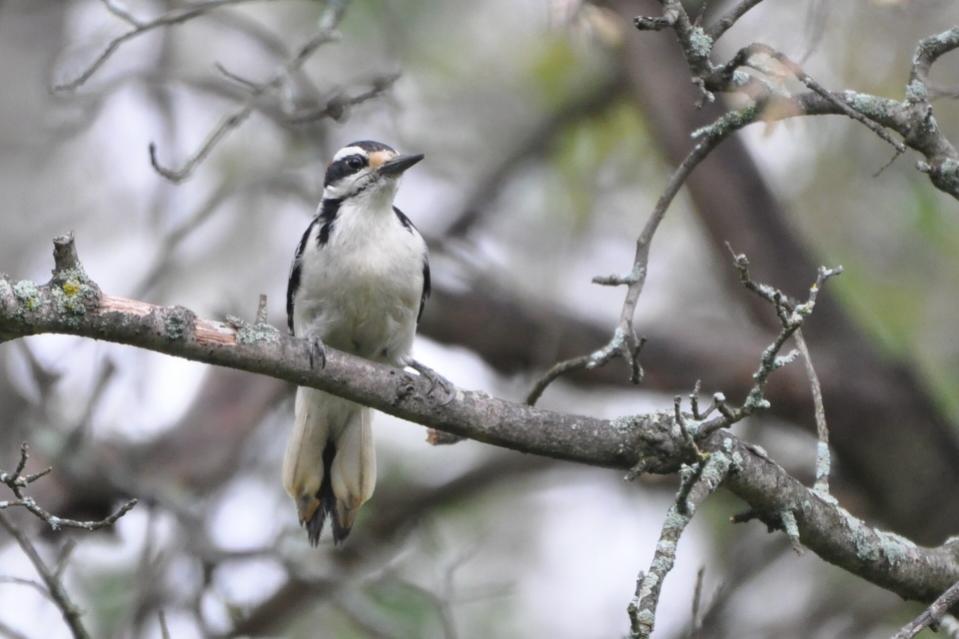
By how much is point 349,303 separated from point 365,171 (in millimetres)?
608

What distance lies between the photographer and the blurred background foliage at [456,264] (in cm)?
611

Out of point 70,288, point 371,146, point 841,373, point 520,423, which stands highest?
point 371,146

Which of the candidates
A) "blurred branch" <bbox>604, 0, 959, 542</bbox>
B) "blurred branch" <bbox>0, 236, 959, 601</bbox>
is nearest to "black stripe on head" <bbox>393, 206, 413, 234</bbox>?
"blurred branch" <bbox>0, 236, 959, 601</bbox>

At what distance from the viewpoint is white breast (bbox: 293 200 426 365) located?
4.47m

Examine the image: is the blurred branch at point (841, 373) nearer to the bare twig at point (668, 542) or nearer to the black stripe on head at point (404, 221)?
the black stripe on head at point (404, 221)

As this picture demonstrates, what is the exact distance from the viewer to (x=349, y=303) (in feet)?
14.7

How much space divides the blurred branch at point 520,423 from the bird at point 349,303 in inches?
34.6

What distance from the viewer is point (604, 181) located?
8289 millimetres

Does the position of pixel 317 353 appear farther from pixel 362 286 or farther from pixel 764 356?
pixel 362 286

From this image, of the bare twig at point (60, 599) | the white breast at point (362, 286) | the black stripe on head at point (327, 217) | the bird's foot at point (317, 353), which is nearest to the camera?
the bird's foot at point (317, 353)

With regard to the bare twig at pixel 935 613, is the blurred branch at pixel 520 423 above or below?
above

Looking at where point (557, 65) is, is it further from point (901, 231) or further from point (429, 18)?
point (901, 231)

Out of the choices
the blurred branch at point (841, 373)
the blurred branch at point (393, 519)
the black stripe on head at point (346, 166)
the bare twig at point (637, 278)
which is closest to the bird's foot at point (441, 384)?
the bare twig at point (637, 278)

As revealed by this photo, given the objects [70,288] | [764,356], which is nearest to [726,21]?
[764,356]
